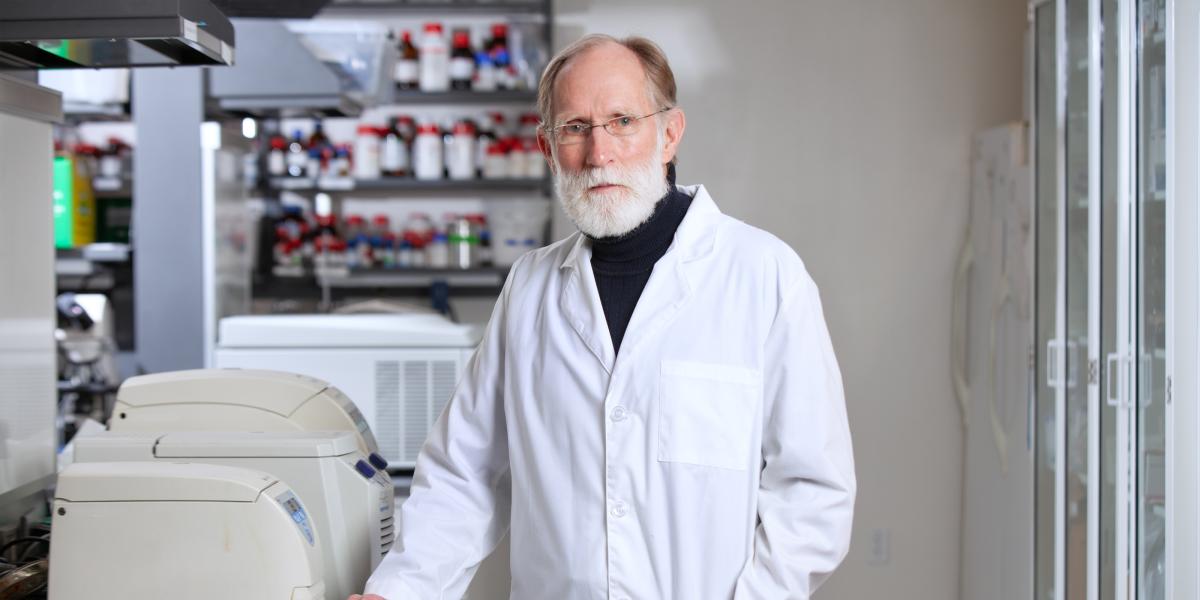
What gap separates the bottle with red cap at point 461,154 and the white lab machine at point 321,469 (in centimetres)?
266

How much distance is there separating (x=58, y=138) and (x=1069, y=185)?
153 inches

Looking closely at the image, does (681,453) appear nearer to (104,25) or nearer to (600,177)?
(600,177)

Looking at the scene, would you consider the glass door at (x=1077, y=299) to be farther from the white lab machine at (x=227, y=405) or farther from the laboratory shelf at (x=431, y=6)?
the laboratory shelf at (x=431, y=6)

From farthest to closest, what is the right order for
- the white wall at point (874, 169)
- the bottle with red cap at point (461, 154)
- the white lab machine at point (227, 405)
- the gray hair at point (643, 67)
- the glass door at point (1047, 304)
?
the bottle with red cap at point (461, 154) → the white wall at point (874, 169) → the glass door at point (1047, 304) → the white lab machine at point (227, 405) → the gray hair at point (643, 67)

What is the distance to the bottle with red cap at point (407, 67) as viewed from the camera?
4324mm

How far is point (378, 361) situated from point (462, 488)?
1.51m

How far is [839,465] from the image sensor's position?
4.96 ft

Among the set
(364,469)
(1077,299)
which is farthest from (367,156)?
(364,469)

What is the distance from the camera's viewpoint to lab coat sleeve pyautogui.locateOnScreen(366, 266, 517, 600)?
1554 millimetres

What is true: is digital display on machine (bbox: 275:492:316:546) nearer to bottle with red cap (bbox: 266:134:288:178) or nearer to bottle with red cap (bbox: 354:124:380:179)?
bottle with red cap (bbox: 354:124:380:179)
